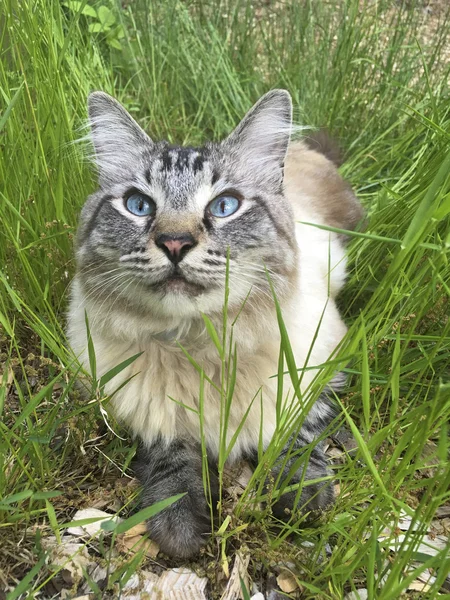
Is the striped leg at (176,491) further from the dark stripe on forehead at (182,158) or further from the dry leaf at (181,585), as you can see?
the dark stripe on forehead at (182,158)

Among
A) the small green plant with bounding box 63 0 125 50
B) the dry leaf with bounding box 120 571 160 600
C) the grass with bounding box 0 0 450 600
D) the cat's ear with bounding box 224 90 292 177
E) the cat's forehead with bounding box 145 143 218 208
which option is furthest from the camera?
the small green plant with bounding box 63 0 125 50

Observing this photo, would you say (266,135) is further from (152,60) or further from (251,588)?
(152,60)

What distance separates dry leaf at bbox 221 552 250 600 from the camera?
1.37m

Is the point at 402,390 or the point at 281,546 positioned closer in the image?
the point at 281,546

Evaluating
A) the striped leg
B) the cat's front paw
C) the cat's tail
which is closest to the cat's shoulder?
the cat's tail

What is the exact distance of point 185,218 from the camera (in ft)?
4.57

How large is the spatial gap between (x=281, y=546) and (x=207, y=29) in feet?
11.0

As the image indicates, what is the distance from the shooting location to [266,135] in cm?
170

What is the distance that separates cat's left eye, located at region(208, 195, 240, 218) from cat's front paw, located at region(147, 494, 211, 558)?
862 mm

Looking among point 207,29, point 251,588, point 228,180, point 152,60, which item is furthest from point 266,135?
point 207,29

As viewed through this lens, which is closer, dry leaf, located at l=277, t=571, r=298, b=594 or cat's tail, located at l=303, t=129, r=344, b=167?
dry leaf, located at l=277, t=571, r=298, b=594

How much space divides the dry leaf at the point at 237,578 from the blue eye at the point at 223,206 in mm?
971

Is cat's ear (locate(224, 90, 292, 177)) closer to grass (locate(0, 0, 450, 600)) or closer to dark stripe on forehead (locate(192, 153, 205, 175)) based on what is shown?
dark stripe on forehead (locate(192, 153, 205, 175))

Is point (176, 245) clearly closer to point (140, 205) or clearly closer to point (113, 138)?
point (140, 205)
